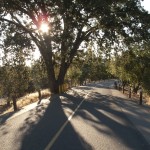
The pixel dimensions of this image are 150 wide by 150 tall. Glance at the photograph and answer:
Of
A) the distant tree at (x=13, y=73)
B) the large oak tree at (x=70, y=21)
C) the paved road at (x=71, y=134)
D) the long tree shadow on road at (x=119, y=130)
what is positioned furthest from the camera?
the distant tree at (x=13, y=73)

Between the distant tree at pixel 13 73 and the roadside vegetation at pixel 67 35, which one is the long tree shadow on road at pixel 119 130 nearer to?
the roadside vegetation at pixel 67 35

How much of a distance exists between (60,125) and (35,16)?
86.1 ft

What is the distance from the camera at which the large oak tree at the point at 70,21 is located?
3064 centimetres

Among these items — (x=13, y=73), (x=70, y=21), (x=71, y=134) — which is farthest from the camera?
(x=13, y=73)

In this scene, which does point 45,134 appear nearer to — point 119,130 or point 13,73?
point 119,130

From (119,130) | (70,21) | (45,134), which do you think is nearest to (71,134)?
(45,134)

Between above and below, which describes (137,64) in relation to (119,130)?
above

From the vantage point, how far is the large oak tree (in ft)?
101

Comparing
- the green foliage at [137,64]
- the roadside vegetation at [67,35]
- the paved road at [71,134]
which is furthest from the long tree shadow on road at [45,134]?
the green foliage at [137,64]

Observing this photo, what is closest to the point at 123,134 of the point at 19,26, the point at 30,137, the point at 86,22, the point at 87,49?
the point at 30,137

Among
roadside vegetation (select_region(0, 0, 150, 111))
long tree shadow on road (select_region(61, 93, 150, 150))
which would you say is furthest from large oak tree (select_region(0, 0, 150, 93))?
long tree shadow on road (select_region(61, 93, 150, 150))

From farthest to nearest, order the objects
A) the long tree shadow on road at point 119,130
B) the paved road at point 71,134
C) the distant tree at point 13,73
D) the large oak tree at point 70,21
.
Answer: the distant tree at point 13,73, the large oak tree at point 70,21, the long tree shadow on road at point 119,130, the paved road at point 71,134

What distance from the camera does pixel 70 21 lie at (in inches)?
1233

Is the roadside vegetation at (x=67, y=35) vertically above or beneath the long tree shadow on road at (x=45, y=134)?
above
